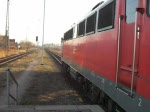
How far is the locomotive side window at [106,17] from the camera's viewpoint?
9.26 m

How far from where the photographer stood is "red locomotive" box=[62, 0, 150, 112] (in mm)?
6188

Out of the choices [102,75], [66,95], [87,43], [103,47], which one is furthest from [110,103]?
[66,95]

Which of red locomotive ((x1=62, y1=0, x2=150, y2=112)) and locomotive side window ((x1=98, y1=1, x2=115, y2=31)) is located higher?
locomotive side window ((x1=98, y1=1, x2=115, y2=31))

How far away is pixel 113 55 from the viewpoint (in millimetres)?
8594

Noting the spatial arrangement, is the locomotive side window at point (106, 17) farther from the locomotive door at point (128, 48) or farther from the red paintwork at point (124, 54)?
the locomotive door at point (128, 48)

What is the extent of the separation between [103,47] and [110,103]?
150 cm

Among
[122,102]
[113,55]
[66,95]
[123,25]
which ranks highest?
[123,25]

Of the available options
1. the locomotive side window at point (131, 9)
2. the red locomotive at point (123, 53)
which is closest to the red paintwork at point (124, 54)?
the red locomotive at point (123, 53)

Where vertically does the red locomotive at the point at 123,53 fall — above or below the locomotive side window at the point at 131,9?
below

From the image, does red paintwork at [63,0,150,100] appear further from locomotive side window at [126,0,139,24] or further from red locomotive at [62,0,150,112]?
locomotive side window at [126,0,139,24]

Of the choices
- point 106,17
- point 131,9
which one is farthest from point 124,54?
point 106,17

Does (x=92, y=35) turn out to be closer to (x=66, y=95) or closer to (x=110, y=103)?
(x=110, y=103)

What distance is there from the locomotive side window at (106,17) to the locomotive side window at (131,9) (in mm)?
1550

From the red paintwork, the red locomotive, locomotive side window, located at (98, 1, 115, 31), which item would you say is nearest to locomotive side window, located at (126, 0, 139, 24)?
the red locomotive
